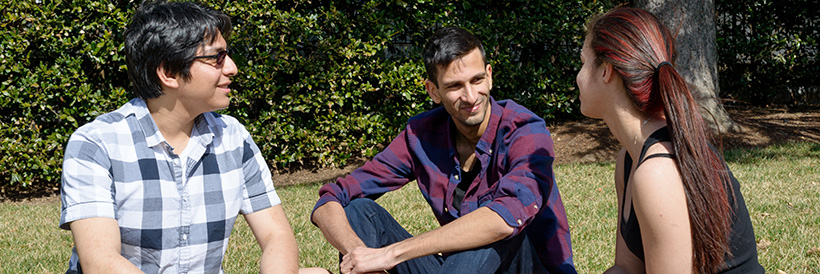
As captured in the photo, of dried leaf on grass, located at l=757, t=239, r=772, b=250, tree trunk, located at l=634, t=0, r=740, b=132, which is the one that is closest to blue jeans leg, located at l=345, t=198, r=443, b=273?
dried leaf on grass, located at l=757, t=239, r=772, b=250

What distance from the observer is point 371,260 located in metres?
2.86

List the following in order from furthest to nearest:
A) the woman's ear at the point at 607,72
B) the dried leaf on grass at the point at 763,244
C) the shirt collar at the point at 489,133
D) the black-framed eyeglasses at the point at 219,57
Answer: the dried leaf on grass at the point at 763,244
the shirt collar at the point at 489,133
the black-framed eyeglasses at the point at 219,57
the woman's ear at the point at 607,72

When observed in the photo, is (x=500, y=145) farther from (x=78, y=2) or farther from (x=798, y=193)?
(x=78, y=2)

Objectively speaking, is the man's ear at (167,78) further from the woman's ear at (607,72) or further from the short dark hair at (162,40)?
A: the woman's ear at (607,72)

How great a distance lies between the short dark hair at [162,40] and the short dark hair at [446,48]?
1.24 meters

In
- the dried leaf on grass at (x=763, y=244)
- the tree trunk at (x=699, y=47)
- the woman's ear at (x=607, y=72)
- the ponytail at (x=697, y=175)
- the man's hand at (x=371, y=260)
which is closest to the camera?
the ponytail at (x=697, y=175)

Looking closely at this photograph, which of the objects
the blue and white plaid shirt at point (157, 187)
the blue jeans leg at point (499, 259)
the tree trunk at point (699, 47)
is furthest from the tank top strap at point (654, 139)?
the tree trunk at point (699, 47)

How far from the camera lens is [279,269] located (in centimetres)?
253

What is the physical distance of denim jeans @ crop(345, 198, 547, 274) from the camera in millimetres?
2713

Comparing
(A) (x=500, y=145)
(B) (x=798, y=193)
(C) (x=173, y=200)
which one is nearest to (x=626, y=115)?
(A) (x=500, y=145)

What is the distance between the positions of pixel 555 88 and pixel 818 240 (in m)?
4.85

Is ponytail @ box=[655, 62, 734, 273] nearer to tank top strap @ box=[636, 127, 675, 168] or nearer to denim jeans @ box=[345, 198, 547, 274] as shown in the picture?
tank top strap @ box=[636, 127, 675, 168]

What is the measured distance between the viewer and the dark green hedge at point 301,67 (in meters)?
6.81

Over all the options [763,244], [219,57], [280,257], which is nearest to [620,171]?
[280,257]
